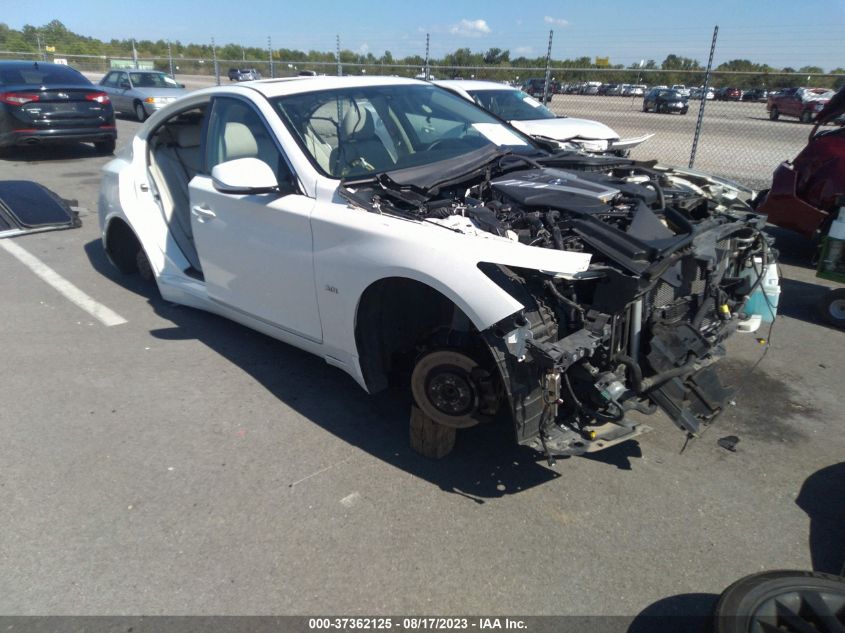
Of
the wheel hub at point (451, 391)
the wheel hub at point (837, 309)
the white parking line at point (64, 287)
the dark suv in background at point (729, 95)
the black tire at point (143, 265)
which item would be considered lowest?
the white parking line at point (64, 287)

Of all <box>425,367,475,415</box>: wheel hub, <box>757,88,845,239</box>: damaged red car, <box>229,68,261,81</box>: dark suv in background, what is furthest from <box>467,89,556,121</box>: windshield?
<box>229,68,261,81</box>: dark suv in background

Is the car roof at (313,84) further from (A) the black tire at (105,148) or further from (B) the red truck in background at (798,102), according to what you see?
(B) the red truck in background at (798,102)

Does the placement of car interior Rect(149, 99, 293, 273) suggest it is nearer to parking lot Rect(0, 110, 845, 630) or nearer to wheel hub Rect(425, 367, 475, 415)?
parking lot Rect(0, 110, 845, 630)

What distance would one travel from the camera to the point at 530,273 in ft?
9.25

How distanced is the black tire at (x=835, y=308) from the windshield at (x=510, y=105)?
18.8 ft

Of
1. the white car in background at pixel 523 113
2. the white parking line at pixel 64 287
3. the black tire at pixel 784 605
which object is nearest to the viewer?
the black tire at pixel 784 605

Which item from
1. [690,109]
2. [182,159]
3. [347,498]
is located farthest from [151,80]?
[690,109]

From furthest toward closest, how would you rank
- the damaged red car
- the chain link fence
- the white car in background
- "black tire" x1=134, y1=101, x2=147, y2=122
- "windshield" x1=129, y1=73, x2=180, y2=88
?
"windshield" x1=129, y1=73, x2=180, y2=88
"black tire" x1=134, y1=101, x2=147, y2=122
the chain link fence
the white car in background
the damaged red car

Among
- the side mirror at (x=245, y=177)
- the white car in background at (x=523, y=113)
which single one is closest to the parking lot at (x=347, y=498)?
the side mirror at (x=245, y=177)

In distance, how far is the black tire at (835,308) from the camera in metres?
5.27

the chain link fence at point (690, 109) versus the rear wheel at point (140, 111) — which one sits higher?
the chain link fence at point (690, 109)

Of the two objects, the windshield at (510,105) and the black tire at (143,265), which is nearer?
the black tire at (143,265)

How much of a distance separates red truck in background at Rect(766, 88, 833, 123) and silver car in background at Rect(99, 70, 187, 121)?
747 inches

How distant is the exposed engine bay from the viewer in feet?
9.12
